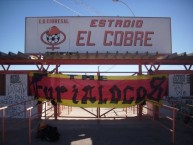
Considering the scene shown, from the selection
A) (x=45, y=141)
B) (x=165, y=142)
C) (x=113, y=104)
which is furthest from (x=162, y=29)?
(x=45, y=141)

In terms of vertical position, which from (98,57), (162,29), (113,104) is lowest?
(113,104)

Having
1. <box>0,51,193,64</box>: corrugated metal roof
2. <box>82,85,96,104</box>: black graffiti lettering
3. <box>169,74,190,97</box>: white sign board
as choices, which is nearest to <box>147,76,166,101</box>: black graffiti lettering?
<box>0,51,193,64</box>: corrugated metal roof

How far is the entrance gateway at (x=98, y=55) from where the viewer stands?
11664 millimetres

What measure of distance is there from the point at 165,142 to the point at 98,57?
5.76 m

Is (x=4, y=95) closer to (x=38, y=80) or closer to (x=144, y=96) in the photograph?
(x=38, y=80)

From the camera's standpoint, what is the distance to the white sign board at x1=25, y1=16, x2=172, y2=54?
41.5ft

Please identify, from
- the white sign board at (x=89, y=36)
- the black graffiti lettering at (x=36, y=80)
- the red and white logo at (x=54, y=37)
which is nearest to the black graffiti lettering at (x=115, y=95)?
the white sign board at (x=89, y=36)

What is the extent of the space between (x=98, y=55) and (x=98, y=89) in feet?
5.68

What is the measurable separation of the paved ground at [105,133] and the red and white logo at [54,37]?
4057 mm

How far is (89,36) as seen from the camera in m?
12.7

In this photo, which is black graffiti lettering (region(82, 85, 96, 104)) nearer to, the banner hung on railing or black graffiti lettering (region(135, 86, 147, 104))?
the banner hung on railing

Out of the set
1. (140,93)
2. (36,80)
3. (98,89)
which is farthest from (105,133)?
(36,80)

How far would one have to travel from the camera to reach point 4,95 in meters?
13.7

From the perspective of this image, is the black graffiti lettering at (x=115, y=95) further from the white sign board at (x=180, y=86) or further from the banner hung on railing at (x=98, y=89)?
the white sign board at (x=180, y=86)
